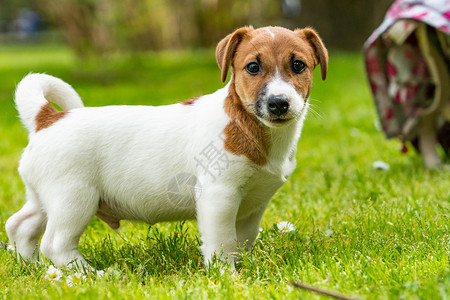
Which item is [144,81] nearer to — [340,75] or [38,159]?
[340,75]

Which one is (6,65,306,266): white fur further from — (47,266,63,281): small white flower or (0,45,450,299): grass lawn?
(0,45,450,299): grass lawn

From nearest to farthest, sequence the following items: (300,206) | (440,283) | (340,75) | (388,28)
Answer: (440,283)
(300,206)
(388,28)
(340,75)

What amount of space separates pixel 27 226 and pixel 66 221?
0.33m

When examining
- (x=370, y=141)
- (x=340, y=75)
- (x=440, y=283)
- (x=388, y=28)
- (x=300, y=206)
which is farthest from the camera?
(x=340, y=75)

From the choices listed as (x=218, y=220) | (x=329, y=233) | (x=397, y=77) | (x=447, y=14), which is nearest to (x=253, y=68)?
(x=218, y=220)

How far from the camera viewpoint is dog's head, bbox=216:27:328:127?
103 inches

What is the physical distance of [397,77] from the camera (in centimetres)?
483

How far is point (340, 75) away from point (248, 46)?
7.95m

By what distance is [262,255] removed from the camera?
9.53 feet

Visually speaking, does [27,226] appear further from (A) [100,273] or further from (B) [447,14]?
(B) [447,14]

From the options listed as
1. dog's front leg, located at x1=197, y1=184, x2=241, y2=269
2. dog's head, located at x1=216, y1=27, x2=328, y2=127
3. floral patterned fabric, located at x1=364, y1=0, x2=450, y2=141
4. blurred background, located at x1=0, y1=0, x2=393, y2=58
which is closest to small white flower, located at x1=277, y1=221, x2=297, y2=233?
dog's front leg, located at x1=197, y1=184, x2=241, y2=269

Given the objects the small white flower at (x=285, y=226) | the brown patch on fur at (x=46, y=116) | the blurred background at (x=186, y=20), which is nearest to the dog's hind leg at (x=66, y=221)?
the brown patch on fur at (x=46, y=116)

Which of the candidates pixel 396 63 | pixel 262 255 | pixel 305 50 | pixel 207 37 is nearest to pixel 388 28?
pixel 396 63

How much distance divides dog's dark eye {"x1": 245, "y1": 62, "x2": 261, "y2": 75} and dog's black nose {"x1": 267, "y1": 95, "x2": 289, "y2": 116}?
180 millimetres
